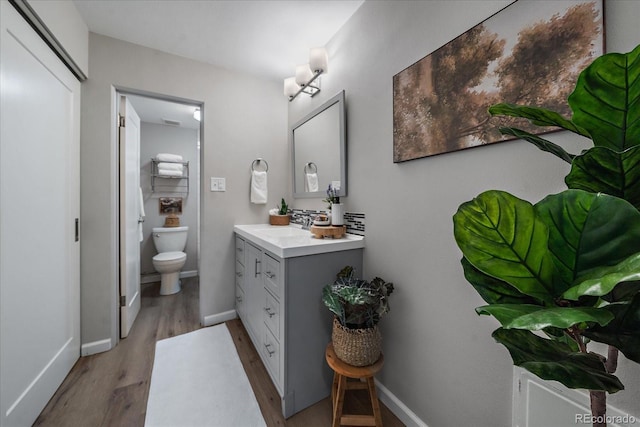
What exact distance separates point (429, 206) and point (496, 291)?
0.69m

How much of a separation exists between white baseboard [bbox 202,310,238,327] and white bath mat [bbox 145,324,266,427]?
0.21 metres

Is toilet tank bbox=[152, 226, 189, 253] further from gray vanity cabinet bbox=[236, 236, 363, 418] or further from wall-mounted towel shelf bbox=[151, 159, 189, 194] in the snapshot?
gray vanity cabinet bbox=[236, 236, 363, 418]

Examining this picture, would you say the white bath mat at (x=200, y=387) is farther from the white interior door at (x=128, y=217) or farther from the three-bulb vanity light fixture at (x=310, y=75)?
the three-bulb vanity light fixture at (x=310, y=75)

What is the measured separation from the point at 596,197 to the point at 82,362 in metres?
2.63

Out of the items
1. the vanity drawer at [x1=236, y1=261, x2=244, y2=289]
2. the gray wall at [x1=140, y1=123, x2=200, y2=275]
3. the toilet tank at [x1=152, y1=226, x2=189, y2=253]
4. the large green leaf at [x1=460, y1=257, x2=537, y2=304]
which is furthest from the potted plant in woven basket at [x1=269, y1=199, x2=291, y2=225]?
the large green leaf at [x1=460, y1=257, x2=537, y2=304]

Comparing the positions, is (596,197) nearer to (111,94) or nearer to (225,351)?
(225,351)

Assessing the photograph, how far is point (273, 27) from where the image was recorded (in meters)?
1.69

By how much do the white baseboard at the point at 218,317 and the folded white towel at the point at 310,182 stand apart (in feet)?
4.42

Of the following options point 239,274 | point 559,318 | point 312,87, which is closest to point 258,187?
point 239,274

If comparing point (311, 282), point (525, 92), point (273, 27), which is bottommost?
point (311, 282)

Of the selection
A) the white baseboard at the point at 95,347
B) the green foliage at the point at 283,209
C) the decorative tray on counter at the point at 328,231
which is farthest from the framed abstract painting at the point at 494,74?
the white baseboard at the point at 95,347

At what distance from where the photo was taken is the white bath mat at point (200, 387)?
1251mm

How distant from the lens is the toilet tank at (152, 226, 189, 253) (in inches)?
123

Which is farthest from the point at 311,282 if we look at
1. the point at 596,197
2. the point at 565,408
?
the point at 596,197
